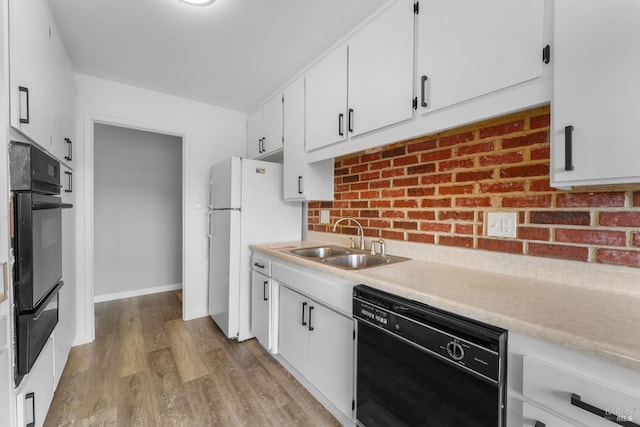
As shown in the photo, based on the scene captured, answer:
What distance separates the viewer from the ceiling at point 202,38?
1639 millimetres

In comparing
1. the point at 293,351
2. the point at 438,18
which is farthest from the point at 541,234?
the point at 293,351

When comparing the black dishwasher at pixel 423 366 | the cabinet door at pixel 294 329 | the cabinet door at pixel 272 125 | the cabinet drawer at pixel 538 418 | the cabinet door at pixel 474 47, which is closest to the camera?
the cabinet drawer at pixel 538 418

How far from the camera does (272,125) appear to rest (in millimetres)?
2732

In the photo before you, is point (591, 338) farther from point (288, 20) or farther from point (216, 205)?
point (216, 205)

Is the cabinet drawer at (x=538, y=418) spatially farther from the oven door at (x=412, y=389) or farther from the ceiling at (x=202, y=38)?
the ceiling at (x=202, y=38)

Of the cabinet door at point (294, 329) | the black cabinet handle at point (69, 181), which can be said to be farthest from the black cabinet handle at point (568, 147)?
the black cabinet handle at point (69, 181)

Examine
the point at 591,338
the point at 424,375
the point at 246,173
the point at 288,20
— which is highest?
the point at 288,20

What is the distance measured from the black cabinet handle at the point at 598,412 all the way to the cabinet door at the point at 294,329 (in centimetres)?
127

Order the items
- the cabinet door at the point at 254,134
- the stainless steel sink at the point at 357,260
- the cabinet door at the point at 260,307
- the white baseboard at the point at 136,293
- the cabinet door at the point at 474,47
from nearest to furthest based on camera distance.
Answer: the cabinet door at the point at 474,47 < the stainless steel sink at the point at 357,260 < the cabinet door at the point at 260,307 < the cabinet door at the point at 254,134 < the white baseboard at the point at 136,293

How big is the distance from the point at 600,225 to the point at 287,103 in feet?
7.19

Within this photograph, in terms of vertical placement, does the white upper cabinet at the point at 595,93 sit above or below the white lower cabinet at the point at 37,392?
above

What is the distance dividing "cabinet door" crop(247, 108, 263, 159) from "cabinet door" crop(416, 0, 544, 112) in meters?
1.96

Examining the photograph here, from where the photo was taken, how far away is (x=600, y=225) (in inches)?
43.4

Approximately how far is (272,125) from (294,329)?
1846mm
